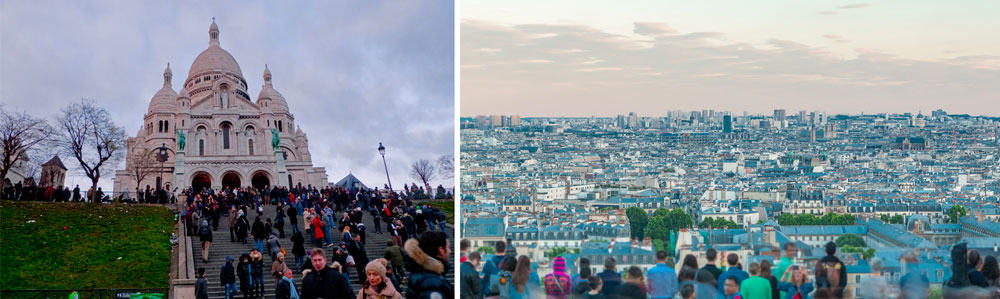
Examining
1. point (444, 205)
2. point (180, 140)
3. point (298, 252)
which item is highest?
point (180, 140)

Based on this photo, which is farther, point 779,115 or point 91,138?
point 779,115

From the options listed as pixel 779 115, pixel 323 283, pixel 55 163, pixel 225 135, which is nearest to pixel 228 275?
pixel 323 283

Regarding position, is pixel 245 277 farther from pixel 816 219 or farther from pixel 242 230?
pixel 816 219

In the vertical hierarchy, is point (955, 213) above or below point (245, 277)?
below

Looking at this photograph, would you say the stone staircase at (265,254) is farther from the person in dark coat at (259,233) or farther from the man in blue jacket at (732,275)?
the man in blue jacket at (732,275)

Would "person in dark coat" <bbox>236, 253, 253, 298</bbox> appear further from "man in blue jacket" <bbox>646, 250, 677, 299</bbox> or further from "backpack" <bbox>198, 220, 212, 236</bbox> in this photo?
"man in blue jacket" <bbox>646, 250, 677, 299</bbox>

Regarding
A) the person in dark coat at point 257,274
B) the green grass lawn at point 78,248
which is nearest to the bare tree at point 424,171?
the person in dark coat at point 257,274
